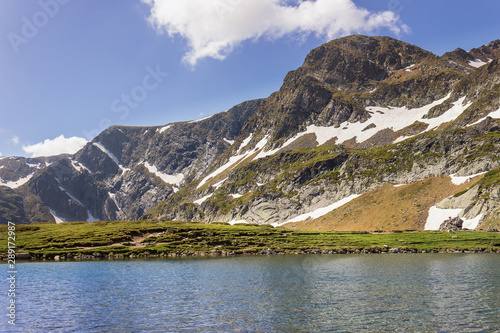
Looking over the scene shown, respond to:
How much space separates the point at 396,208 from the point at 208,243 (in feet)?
348

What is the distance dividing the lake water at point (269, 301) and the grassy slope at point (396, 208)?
4122 inches

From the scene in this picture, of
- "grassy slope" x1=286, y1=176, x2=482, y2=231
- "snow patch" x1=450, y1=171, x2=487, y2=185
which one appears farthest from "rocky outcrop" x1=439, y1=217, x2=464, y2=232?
"snow patch" x1=450, y1=171, x2=487, y2=185

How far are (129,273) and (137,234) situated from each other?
233 feet

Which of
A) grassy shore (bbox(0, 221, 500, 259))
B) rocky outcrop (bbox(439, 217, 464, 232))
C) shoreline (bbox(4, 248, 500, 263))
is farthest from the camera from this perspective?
rocky outcrop (bbox(439, 217, 464, 232))

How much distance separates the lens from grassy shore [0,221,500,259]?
10412 centimetres

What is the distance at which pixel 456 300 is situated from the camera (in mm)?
37188

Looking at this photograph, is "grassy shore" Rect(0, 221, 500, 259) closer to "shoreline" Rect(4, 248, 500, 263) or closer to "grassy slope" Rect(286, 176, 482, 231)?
"shoreline" Rect(4, 248, 500, 263)

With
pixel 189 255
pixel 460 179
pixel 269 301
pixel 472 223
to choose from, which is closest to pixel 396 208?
pixel 460 179

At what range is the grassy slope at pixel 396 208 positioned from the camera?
16238 centimetres

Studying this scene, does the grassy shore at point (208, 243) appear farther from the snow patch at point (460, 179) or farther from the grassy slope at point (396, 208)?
the snow patch at point (460, 179)

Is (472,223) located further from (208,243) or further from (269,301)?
(269,301)

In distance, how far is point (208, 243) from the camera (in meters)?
120

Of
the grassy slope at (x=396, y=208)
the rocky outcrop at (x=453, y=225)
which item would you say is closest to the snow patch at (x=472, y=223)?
the rocky outcrop at (x=453, y=225)

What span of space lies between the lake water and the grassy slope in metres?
105
